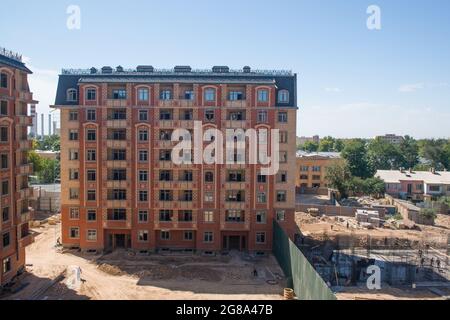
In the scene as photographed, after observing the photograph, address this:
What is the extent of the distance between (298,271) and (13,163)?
2352 cm

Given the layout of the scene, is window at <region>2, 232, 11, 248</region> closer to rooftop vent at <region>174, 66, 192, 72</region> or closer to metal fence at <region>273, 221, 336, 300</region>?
metal fence at <region>273, 221, 336, 300</region>

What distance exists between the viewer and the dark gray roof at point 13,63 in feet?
89.5

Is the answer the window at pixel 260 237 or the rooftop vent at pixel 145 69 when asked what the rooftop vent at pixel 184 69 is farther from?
the window at pixel 260 237

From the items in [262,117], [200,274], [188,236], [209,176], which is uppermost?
[262,117]

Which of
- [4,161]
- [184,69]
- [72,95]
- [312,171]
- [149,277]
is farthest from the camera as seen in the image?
[312,171]

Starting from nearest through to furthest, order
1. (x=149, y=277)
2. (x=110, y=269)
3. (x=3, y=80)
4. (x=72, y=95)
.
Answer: (x=3, y=80), (x=149, y=277), (x=110, y=269), (x=72, y=95)

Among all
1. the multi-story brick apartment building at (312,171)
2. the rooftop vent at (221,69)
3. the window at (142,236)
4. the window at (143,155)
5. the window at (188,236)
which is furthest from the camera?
the multi-story brick apartment building at (312,171)

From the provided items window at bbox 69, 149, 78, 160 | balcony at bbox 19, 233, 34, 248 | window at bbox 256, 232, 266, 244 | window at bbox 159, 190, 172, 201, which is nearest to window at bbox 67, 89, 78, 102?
window at bbox 69, 149, 78, 160

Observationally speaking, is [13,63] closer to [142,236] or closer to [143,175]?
[143,175]

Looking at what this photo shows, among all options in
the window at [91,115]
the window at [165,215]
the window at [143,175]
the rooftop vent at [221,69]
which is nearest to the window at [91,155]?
the window at [91,115]

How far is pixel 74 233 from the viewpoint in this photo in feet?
126

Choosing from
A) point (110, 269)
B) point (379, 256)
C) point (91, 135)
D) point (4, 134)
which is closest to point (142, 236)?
point (110, 269)

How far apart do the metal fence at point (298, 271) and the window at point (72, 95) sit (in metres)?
24.9

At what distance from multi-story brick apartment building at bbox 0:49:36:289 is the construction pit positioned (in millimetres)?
25369
